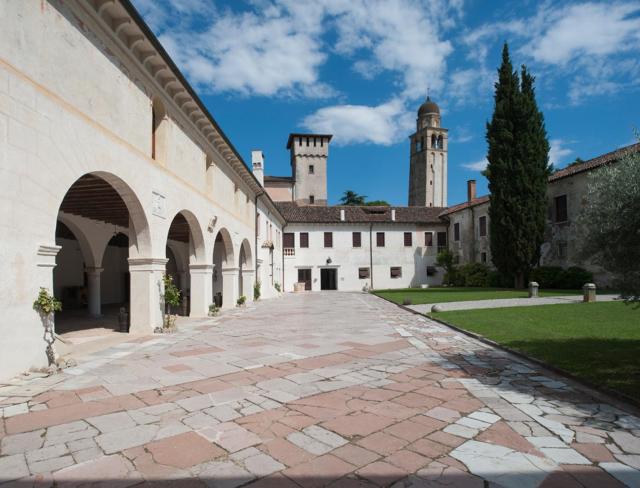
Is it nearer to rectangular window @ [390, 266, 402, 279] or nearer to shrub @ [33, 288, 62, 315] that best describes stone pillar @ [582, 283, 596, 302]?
shrub @ [33, 288, 62, 315]

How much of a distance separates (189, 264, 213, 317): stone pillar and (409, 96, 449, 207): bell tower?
157ft

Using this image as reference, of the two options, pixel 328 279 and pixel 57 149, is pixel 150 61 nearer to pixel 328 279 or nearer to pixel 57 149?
pixel 57 149

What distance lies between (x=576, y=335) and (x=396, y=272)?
2788 cm

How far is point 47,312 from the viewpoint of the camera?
5.91 meters

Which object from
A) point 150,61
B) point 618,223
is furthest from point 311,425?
point 150,61

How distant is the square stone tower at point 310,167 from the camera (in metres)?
49.6

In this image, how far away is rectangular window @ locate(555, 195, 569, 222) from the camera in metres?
24.7

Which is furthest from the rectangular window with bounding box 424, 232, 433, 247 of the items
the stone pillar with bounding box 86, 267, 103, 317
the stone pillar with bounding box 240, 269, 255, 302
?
the stone pillar with bounding box 86, 267, 103, 317

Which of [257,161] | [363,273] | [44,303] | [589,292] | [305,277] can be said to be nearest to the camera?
[44,303]

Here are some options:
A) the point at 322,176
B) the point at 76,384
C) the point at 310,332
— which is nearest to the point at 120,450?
the point at 76,384

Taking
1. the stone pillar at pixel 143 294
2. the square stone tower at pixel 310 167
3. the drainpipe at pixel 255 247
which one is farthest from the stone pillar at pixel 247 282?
the square stone tower at pixel 310 167

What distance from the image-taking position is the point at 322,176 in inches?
1959

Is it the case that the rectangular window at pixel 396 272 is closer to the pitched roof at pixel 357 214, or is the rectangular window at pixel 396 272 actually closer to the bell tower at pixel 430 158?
the pitched roof at pixel 357 214

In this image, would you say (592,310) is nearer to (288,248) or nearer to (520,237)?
(520,237)
